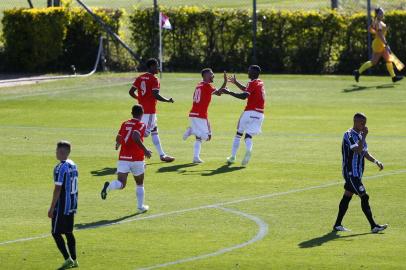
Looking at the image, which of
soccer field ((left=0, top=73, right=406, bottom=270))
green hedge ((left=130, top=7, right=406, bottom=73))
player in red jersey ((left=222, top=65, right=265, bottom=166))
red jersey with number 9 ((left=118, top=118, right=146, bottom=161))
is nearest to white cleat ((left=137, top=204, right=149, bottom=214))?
soccer field ((left=0, top=73, right=406, bottom=270))

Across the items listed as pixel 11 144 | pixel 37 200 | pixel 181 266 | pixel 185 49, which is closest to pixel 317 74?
pixel 185 49

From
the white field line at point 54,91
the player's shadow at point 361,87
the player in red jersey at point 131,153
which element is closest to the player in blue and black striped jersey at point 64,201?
the player in red jersey at point 131,153

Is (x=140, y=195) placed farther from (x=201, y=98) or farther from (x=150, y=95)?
(x=150, y=95)

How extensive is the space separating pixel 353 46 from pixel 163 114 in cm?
1217

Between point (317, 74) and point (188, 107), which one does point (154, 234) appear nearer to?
point (188, 107)

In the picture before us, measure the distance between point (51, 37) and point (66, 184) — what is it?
2843 cm

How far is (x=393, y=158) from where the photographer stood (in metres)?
24.4

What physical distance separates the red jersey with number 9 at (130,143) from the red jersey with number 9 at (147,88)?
586 cm

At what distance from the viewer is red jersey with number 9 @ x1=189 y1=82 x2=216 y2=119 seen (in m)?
24.1

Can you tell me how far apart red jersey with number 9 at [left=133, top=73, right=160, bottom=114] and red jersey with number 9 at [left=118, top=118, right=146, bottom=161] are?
586 centimetres

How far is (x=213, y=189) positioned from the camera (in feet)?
68.5

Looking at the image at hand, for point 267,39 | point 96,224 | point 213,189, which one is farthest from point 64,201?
point 267,39

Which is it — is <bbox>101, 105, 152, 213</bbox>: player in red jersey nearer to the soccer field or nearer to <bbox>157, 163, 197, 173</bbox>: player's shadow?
the soccer field

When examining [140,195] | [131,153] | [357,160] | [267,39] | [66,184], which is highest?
[267,39]
